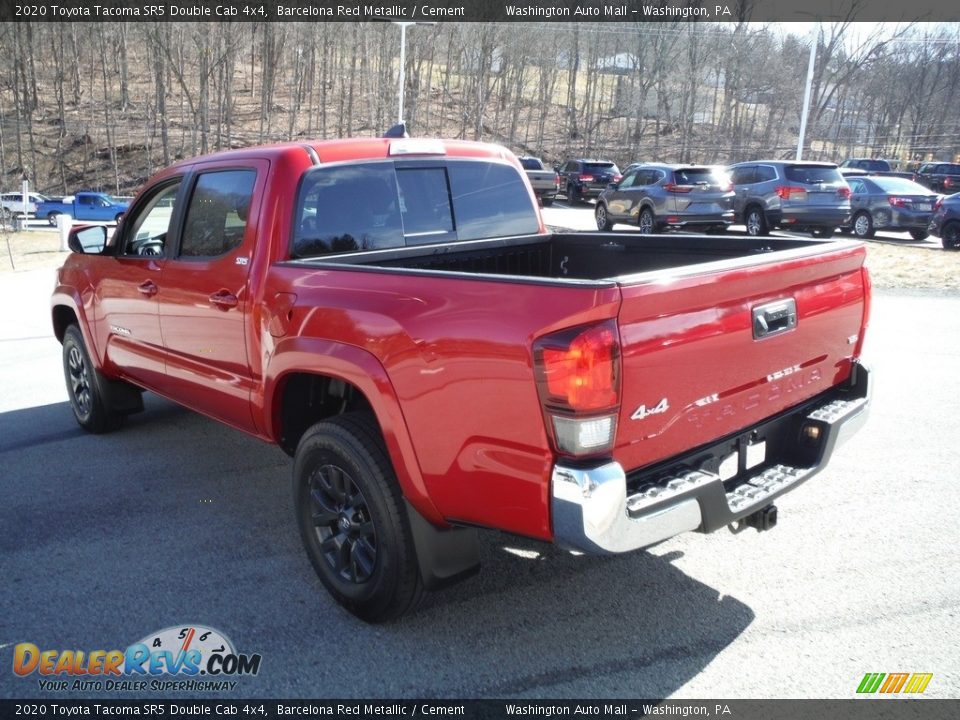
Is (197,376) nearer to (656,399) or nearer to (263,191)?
(263,191)

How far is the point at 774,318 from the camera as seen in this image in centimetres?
322

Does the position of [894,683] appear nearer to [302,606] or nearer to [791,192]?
[302,606]

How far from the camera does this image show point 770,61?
58.9m

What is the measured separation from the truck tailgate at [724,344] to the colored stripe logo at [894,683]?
1.01 metres

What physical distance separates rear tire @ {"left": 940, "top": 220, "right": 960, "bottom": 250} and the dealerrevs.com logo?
19.7 m

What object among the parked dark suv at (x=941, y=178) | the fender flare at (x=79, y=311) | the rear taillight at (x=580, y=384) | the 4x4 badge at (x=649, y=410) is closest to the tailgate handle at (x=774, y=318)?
the 4x4 badge at (x=649, y=410)

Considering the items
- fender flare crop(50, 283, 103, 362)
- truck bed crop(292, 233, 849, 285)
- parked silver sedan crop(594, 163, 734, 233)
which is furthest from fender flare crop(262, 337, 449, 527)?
parked silver sedan crop(594, 163, 734, 233)

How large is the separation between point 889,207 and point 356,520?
20570mm

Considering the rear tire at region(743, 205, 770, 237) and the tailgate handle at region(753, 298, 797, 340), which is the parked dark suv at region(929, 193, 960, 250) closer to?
the rear tire at region(743, 205, 770, 237)

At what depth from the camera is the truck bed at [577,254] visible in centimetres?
421

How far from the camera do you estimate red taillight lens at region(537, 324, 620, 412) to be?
255 cm

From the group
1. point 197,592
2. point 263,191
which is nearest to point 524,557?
point 197,592

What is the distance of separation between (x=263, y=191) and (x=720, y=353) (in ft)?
7.70

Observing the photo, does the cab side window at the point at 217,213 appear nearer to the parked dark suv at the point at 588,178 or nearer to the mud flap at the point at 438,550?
A: the mud flap at the point at 438,550
